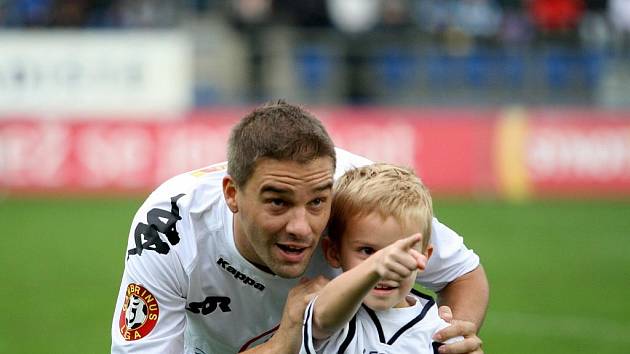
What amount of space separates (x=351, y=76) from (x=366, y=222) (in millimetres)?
15960

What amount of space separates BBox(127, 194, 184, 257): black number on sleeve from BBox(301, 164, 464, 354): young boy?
0.75 m

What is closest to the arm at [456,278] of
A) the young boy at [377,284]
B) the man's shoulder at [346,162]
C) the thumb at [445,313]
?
the thumb at [445,313]

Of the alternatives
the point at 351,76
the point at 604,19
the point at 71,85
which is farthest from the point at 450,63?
the point at 71,85

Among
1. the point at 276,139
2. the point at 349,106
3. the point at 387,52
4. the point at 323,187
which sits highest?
the point at 276,139

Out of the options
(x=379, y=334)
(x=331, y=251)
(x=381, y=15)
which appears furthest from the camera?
(x=381, y=15)

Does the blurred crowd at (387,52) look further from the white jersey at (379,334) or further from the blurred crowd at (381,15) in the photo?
the white jersey at (379,334)

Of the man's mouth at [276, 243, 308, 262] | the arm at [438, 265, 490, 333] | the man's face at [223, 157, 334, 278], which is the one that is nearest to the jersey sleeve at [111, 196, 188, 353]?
the man's face at [223, 157, 334, 278]

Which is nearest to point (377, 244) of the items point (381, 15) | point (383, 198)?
point (383, 198)

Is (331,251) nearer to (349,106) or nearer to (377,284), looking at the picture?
(377,284)

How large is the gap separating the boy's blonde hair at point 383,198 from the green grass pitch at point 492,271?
16.5 ft

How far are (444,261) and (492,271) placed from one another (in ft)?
26.7

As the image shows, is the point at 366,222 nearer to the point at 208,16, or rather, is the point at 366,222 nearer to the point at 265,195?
the point at 265,195

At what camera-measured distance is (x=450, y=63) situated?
822 inches

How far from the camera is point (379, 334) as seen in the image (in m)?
4.75
